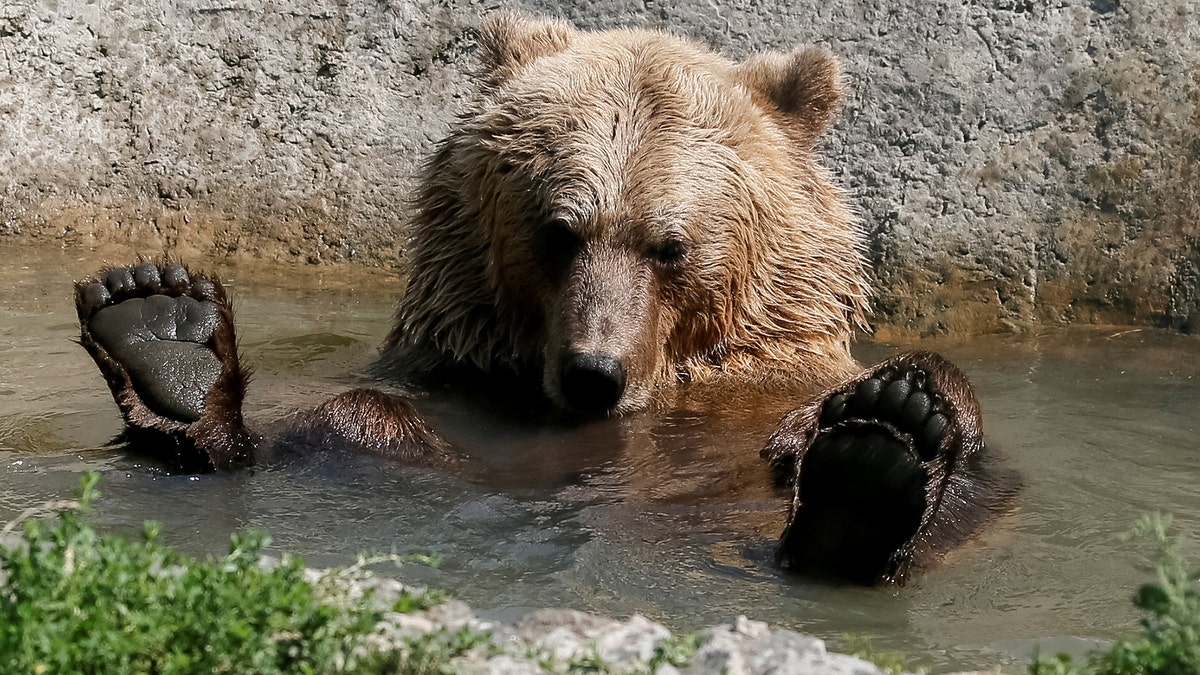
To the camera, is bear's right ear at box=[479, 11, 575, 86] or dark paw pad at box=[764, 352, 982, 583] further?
bear's right ear at box=[479, 11, 575, 86]

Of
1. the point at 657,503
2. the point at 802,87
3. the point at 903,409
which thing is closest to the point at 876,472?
the point at 903,409

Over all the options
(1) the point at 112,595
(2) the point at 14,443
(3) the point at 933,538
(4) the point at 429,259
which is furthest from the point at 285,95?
(1) the point at 112,595

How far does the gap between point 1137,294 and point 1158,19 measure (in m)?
1.30

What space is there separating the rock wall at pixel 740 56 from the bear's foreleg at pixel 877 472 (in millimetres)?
3447

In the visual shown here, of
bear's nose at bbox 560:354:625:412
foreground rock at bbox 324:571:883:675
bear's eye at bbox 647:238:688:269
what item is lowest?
foreground rock at bbox 324:571:883:675

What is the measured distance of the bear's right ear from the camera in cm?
520

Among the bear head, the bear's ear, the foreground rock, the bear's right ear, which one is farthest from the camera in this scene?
the bear's right ear

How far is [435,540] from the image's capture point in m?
3.65

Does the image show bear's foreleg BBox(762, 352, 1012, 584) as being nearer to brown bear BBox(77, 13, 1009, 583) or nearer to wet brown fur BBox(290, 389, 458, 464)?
brown bear BBox(77, 13, 1009, 583)

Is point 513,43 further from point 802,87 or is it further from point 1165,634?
point 1165,634

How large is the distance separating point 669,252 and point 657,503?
101 cm

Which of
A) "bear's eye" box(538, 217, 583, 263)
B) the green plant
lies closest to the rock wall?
"bear's eye" box(538, 217, 583, 263)

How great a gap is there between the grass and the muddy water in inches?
29.6

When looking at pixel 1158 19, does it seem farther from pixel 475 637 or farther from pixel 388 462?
pixel 475 637
